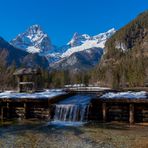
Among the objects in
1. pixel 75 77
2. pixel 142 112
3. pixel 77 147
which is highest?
pixel 75 77

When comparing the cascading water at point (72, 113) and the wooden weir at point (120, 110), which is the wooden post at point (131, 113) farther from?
the cascading water at point (72, 113)

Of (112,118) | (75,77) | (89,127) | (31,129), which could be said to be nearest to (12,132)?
(31,129)

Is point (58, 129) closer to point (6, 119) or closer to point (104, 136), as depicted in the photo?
point (104, 136)

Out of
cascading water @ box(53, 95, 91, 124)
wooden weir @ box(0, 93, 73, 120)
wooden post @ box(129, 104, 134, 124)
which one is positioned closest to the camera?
wooden post @ box(129, 104, 134, 124)

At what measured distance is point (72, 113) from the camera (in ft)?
102

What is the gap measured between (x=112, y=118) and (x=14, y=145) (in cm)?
1164

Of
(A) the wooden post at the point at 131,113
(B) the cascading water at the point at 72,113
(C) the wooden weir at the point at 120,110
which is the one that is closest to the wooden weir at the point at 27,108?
(B) the cascading water at the point at 72,113

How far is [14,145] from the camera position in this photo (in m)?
21.3

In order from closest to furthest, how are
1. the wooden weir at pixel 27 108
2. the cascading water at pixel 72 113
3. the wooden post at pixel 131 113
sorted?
the wooden post at pixel 131 113, the cascading water at pixel 72 113, the wooden weir at pixel 27 108

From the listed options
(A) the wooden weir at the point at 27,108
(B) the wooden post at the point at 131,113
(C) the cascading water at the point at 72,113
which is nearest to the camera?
(B) the wooden post at the point at 131,113

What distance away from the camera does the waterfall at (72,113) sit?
3078 cm

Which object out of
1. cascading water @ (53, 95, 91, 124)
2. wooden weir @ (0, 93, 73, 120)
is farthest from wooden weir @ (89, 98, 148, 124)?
wooden weir @ (0, 93, 73, 120)

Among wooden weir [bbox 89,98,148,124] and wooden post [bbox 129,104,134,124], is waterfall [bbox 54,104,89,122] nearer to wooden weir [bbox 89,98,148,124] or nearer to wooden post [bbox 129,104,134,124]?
wooden weir [bbox 89,98,148,124]

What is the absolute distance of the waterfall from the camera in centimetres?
3078
